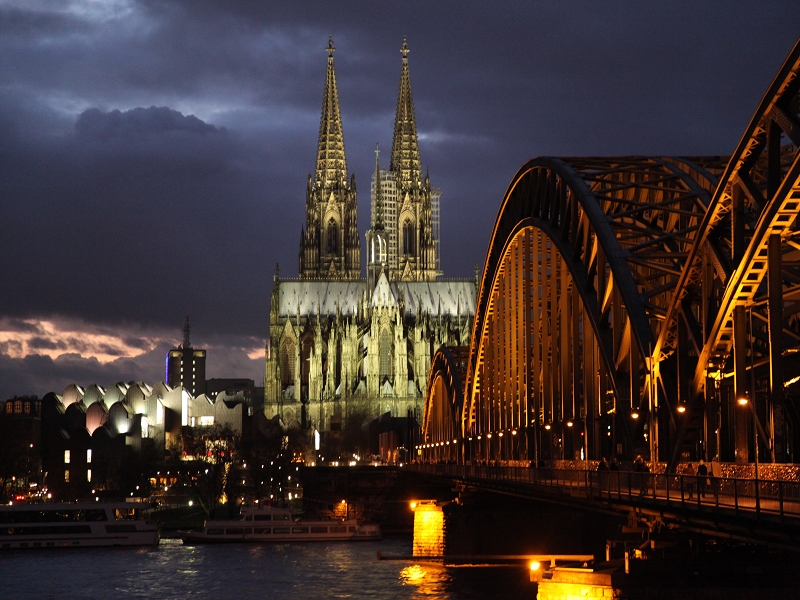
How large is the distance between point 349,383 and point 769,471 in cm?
14996

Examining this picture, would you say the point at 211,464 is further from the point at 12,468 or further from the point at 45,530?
the point at 45,530

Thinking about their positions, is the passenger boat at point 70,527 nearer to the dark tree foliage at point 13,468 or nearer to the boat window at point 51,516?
the boat window at point 51,516

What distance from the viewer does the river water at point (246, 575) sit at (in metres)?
62.7

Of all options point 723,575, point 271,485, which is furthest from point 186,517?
point 723,575

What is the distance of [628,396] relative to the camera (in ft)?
135

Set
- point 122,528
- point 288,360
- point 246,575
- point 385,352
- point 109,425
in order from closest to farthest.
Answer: point 246,575 → point 122,528 → point 109,425 → point 385,352 → point 288,360

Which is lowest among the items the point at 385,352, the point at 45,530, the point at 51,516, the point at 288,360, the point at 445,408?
the point at 45,530

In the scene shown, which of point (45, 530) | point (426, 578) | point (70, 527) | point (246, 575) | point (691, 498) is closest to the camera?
point (691, 498)

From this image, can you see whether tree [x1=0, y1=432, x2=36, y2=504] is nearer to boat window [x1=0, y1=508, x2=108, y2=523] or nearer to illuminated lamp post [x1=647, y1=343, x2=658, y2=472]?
boat window [x1=0, y1=508, x2=108, y2=523]

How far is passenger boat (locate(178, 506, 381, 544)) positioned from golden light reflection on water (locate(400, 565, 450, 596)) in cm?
2597

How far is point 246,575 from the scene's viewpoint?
72562 millimetres

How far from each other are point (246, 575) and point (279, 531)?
27775mm

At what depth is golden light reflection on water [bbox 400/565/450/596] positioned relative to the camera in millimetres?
61647

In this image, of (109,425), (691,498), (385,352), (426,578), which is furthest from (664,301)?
(385,352)
